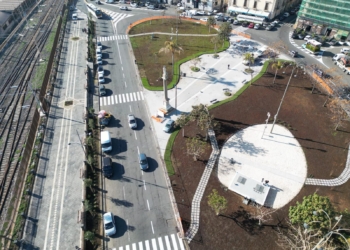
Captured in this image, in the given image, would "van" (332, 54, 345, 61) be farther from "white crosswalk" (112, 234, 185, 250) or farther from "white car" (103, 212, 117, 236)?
"white car" (103, 212, 117, 236)

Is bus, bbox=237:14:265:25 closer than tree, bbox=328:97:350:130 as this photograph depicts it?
No

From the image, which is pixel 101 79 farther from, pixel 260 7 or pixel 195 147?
pixel 260 7

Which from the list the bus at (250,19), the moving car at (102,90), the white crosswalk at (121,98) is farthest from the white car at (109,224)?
the bus at (250,19)

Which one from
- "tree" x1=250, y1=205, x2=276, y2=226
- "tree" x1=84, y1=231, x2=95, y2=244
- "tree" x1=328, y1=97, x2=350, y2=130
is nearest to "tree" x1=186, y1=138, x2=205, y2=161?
"tree" x1=250, y1=205, x2=276, y2=226

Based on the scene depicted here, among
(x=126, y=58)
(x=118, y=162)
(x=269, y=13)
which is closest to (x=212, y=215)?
(x=118, y=162)

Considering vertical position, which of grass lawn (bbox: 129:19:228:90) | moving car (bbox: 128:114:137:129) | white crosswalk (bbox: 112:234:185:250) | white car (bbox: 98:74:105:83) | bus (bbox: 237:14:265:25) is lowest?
white crosswalk (bbox: 112:234:185:250)

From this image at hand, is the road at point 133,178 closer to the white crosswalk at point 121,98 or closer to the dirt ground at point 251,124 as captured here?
the white crosswalk at point 121,98
